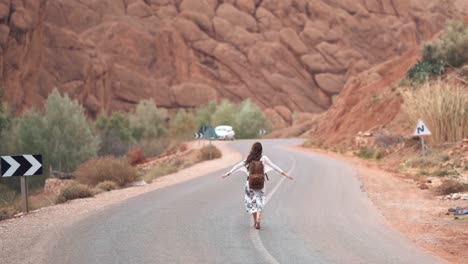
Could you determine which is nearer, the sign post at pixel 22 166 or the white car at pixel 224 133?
the sign post at pixel 22 166

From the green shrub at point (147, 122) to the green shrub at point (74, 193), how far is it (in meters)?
58.1

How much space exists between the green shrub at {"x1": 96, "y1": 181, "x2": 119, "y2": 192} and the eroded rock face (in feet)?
183

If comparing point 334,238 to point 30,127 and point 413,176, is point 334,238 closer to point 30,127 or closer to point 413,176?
point 413,176

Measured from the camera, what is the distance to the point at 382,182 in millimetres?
22016

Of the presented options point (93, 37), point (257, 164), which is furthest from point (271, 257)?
point (93, 37)

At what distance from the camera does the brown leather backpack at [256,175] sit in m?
11.4

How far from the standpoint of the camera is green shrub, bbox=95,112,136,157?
62.4 meters

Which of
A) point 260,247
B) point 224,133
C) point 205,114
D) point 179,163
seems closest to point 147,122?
point 205,114

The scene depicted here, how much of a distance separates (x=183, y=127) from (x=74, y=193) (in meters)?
59.3

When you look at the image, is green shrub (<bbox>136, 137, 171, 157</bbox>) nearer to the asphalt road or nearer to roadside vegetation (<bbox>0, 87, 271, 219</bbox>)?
roadside vegetation (<bbox>0, 87, 271, 219</bbox>)

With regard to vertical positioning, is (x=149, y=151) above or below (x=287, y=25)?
below

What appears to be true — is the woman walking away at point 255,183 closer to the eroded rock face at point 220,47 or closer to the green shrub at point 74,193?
the green shrub at point 74,193

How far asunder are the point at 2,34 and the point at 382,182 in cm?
5250

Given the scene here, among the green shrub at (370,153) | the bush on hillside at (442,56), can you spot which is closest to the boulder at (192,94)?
the bush on hillside at (442,56)
